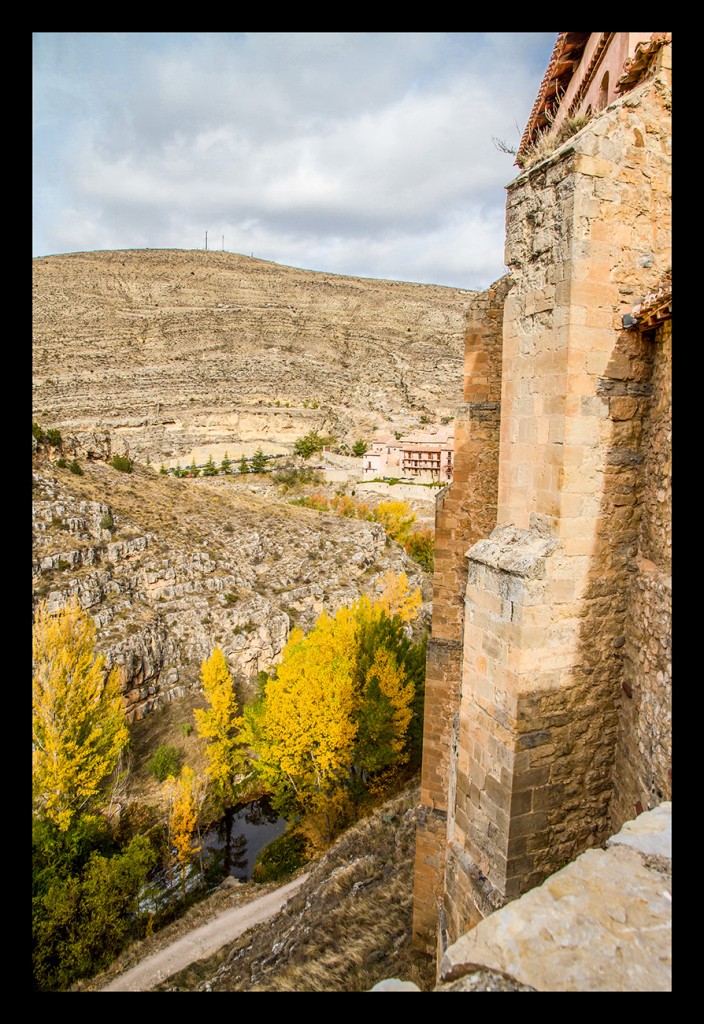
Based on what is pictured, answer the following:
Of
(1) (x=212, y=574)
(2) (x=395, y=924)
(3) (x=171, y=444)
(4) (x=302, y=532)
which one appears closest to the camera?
(2) (x=395, y=924)

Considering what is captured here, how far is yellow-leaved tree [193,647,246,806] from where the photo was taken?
17750 mm

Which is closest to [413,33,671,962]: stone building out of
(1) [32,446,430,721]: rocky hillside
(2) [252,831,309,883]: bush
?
(2) [252,831,309,883]: bush

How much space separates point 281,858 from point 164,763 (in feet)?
14.8

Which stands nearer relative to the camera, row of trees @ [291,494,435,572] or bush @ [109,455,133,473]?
bush @ [109,455,133,473]

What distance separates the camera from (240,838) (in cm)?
1778

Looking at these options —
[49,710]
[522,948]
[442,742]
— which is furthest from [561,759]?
[49,710]

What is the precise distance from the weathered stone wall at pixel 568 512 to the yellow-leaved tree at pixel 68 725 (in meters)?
12.9

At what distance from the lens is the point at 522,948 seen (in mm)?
2072

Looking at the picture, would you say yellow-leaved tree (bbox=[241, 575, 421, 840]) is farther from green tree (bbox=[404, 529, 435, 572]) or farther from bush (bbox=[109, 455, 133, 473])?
green tree (bbox=[404, 529, 435, 572])

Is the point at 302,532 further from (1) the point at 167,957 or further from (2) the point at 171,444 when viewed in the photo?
(2) the point at 171,444

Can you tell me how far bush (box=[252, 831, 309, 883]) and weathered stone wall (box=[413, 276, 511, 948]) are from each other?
10.0m

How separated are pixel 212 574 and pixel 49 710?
11.0 meters

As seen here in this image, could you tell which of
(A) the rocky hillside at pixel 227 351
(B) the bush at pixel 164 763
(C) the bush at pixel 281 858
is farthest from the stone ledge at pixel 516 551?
(A) the rocky hillside at pixel 227 351

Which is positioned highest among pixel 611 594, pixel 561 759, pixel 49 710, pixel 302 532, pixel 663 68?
pixel 663 68
